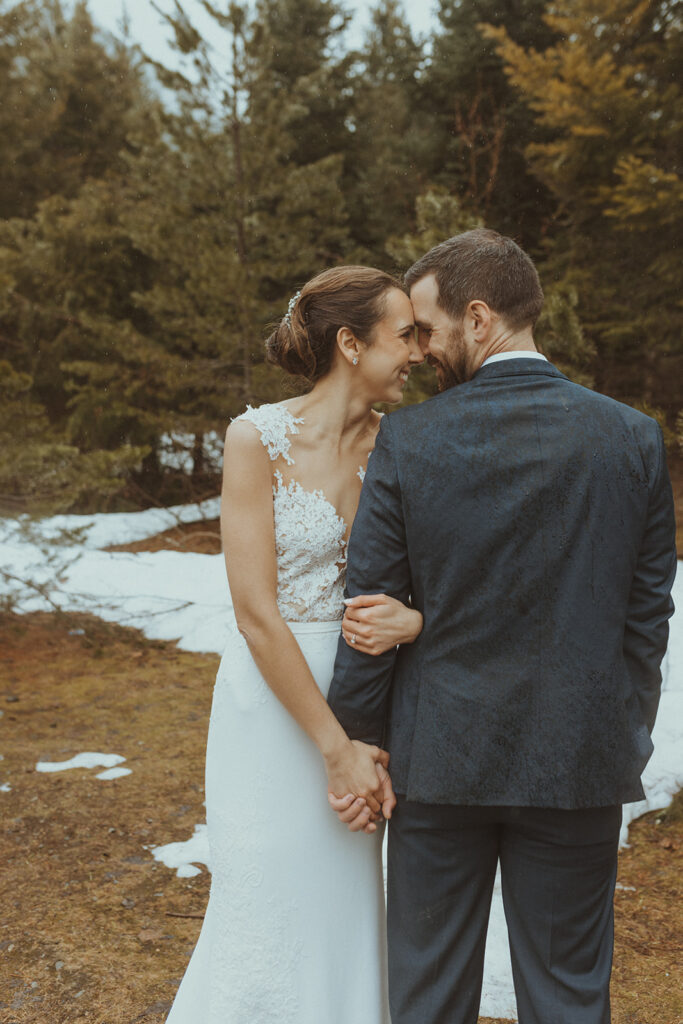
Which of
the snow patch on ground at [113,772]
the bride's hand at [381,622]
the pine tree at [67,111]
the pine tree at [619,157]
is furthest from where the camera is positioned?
the pine tree at [67,111]

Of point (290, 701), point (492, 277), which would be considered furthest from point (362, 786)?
point (492, 277)

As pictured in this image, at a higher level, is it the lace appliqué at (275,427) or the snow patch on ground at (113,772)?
the lace appliqué at (275,427)

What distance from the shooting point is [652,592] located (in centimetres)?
161

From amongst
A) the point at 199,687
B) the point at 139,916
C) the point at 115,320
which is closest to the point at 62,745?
the point at 199,687

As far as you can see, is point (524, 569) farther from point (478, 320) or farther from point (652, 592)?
point (478, 320)

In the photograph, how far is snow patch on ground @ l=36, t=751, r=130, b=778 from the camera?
4430mm

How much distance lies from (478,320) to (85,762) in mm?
3700

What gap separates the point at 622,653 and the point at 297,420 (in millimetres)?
842

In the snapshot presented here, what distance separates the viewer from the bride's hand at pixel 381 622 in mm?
1589

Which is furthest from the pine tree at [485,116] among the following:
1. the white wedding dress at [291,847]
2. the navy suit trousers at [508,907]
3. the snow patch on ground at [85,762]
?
the navy suit trousers at [508,907]

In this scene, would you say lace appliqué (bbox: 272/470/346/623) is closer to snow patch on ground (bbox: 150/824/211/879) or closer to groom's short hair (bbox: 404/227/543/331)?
groom's short hair (bbox: 404/227/543/331)

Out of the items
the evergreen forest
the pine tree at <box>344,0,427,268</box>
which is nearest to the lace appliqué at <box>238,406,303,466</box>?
the evergreen forest

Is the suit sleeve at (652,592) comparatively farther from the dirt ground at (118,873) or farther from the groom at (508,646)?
the dirt ground at (118,873)

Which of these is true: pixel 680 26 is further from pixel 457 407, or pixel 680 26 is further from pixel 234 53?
pixel 457 407
